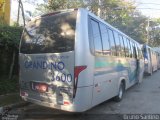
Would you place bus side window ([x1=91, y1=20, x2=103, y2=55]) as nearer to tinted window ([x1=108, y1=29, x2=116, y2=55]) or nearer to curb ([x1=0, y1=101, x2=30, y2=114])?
tinted window ([x1=108, y1=29, x2=116, y2=55])

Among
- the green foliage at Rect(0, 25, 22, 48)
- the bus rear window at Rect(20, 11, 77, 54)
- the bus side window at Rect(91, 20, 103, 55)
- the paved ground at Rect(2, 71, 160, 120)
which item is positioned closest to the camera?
the bus rear window at Rect(20, 11, 77, 54)

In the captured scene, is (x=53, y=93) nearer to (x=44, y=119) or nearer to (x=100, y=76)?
(x=44, y=119)

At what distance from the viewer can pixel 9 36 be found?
10.3 m

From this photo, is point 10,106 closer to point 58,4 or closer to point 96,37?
point 96,37

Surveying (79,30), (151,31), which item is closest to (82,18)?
(79,30)

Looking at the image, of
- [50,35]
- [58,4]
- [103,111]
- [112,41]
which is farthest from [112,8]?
[50,35]

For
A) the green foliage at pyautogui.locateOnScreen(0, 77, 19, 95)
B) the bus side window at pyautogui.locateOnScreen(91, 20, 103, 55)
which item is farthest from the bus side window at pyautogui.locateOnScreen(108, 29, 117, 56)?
the green foliage at pyautogui.locateOnScreen(0, 77, 19, 95)

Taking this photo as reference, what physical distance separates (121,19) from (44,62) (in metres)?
27.0

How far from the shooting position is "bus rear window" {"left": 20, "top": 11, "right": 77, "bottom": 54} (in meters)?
6.75

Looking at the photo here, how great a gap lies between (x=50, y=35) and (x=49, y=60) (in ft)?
2.16

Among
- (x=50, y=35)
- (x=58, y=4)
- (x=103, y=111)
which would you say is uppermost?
(x=58, y=4)

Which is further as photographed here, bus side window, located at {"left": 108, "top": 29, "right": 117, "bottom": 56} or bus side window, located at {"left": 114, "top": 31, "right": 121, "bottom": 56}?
bus side window, located at {"left": 114, "top": 31, "right": 121, "bottom": 56}

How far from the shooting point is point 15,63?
37.2 feet

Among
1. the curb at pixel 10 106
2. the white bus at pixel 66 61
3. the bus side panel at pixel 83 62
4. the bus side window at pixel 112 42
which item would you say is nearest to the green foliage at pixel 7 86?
the curb at pixel 10 106
